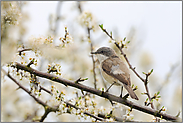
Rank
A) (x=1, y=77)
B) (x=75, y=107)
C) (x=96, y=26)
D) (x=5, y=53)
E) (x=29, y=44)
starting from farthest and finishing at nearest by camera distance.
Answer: (x=96, y=26), (x=75, y=107), (x=29, y=44), (x=1, y=77), (x=5, y=53)

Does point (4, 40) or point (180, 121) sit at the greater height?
point (4, 40)

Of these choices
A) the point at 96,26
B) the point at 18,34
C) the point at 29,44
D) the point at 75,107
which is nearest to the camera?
the point at 29,44

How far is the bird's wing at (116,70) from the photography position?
8.21ft

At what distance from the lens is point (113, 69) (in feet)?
8.79

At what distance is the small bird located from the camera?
2.48 metres

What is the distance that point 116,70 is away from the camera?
2.65m

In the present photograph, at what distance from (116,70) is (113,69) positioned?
5 cm

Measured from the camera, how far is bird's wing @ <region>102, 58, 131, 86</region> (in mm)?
2502

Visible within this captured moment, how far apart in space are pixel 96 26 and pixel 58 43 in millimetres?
871

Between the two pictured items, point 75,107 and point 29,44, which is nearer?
point 29,44

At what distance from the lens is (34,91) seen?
82.9 inches

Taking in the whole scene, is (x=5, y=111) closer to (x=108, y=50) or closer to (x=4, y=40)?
(x=4, y=40)

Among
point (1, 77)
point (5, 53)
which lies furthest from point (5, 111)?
point (5, 53)

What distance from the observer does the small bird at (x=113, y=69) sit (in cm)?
248
